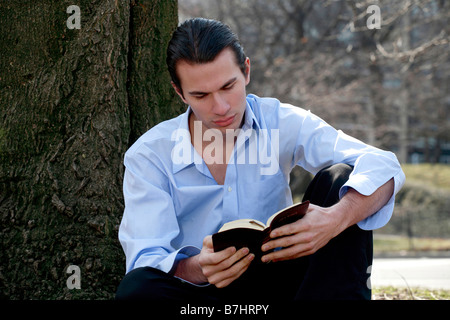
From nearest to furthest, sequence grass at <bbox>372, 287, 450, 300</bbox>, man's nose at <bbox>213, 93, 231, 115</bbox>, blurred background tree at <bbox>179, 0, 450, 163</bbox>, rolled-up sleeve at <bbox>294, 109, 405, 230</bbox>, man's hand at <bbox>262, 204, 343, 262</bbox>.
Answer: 1. man's hand at <bbox>262, 204, 343, 262</bbox>
2. rolled-up sleeve at <bbox>294, 109, 405, 230</bbox>
3. man's nose at <bbox>213, 93, 231, 115</bbox>
4. grass at <bbox>372, 287, 450, 300</bbox>
5. blurred background tree at <bbox>179, 0, 450, 163</bbox>

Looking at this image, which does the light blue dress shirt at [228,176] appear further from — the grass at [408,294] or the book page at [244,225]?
the grass at [408,294]

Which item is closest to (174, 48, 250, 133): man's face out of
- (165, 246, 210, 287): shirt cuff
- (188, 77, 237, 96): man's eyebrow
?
(188, 77, 237, 96): man's eyebrow

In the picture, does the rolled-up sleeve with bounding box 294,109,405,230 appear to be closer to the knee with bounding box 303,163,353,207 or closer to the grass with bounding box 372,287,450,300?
the knee with bounding box 303,163,353,207

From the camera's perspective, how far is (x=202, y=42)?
9.10ft

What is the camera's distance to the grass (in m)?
3.76

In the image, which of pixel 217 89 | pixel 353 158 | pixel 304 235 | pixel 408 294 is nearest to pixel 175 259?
pixel 304 235

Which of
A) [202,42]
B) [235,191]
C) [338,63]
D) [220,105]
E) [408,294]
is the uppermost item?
[338,63]

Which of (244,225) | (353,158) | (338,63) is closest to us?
(244,225)

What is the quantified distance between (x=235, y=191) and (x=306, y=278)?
0.54 m

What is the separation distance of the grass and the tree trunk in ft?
5.60

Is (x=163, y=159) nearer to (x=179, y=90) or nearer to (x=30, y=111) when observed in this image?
(x=179, y=90)

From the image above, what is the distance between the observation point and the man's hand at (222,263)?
7.52 feet

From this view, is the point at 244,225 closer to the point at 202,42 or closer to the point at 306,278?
the point at 306,278

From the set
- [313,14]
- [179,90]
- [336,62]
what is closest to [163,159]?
[179,90]
